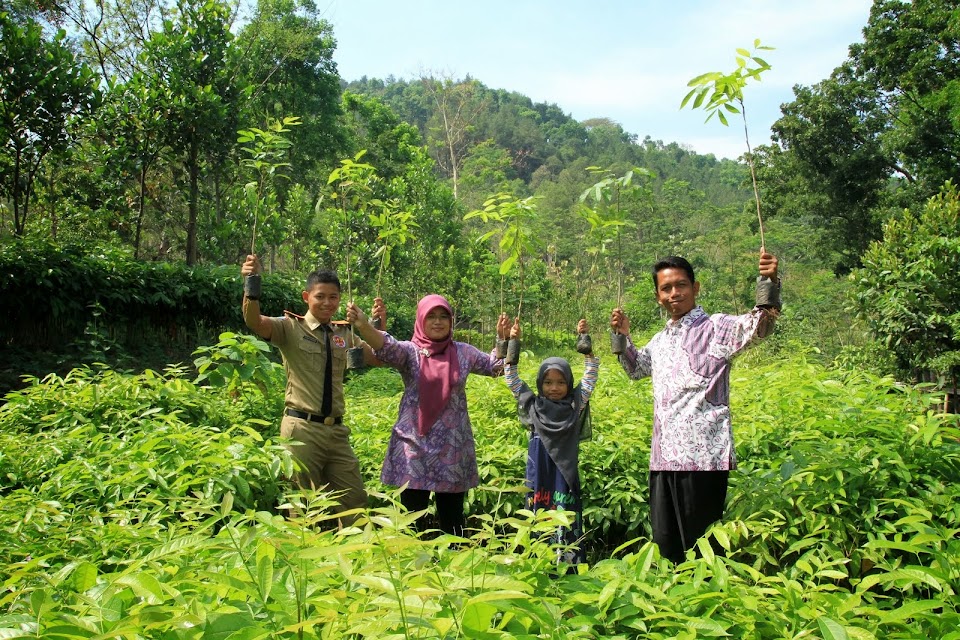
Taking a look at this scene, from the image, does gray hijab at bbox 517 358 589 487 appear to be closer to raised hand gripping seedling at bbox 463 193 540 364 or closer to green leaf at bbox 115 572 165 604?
raised hand gripping seedling at bbox 463 193 540 364

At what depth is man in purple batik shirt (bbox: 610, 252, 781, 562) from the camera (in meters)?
2.47

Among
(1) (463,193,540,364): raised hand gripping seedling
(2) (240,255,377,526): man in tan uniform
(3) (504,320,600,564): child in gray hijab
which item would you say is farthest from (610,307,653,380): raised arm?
(2) (240,255,377,526): man in tan uniform

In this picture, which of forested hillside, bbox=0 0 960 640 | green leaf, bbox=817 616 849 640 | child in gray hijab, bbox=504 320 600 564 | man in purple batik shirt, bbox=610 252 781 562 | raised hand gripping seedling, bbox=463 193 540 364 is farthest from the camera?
raised hand gripping seedling, bbox=463 193 540 364

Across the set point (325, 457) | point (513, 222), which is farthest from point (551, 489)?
point (513, 222)

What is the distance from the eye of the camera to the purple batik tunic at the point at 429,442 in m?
2.95

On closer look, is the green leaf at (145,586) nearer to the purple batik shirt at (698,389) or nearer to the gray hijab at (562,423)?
the purple batik shirt at (698,389)

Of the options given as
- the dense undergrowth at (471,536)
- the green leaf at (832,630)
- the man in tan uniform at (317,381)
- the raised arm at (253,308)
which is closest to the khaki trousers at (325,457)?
the man in tan uniform at (317,381)

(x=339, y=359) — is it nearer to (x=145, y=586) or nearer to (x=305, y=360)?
(x=305, y=360)

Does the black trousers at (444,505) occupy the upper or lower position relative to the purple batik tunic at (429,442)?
lower

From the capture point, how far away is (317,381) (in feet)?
10.5

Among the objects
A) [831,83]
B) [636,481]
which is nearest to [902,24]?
[831,83]

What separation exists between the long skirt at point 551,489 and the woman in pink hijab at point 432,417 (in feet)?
1.18

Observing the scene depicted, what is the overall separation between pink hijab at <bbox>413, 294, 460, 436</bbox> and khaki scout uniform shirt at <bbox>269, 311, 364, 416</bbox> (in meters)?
0.36

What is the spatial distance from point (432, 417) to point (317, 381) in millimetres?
638
